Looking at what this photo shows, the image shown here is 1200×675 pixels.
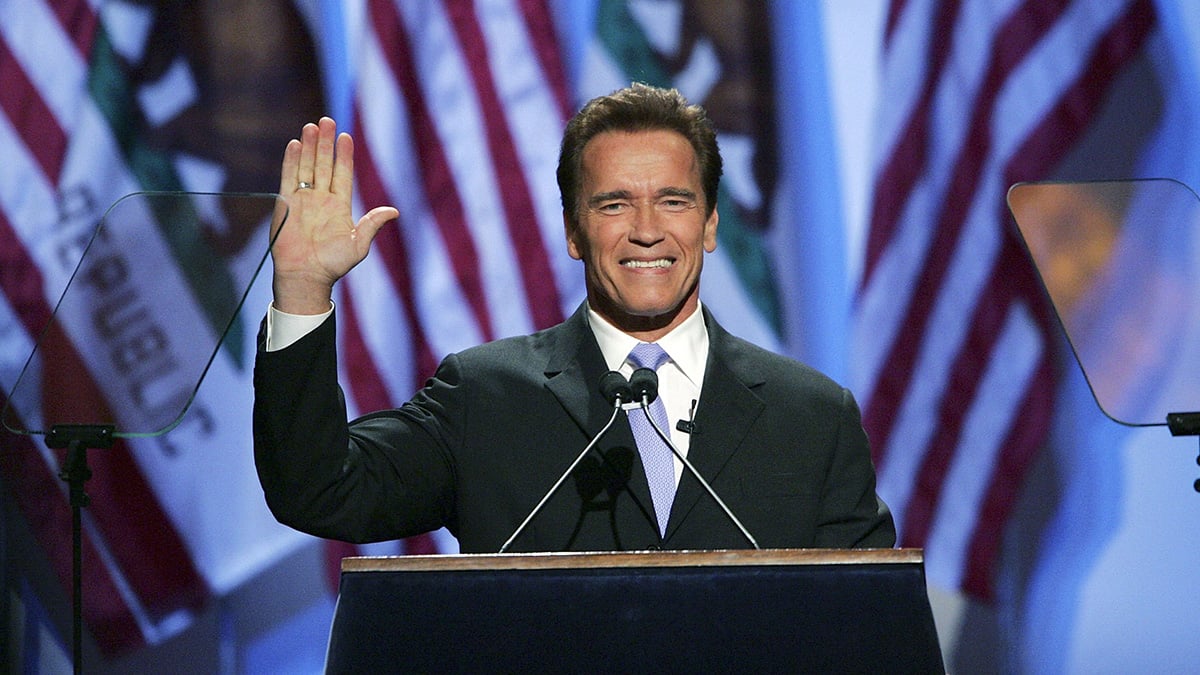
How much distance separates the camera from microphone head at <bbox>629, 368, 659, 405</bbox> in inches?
60.0

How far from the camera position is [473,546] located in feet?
6.26

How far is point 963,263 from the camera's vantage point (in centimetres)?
361

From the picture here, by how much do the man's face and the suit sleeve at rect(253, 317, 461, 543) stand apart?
1.04 ft

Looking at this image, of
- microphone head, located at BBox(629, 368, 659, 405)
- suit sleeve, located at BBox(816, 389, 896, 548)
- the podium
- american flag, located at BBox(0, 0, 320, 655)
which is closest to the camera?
the podium

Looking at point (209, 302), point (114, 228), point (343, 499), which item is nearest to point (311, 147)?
point (343, 499)

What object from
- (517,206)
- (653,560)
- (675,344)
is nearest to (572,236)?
(675,344)

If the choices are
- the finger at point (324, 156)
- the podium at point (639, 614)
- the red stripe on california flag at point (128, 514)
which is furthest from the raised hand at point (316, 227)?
the red stripe on california flag at point (128, 514)

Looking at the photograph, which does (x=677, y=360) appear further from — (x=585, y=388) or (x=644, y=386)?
(x=644, y=386)

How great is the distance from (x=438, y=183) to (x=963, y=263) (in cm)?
147

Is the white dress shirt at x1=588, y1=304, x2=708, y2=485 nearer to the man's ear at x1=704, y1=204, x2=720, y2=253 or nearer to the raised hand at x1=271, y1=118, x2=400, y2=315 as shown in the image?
the man's ear at x1=704, y1=204, x2=720, y2=253

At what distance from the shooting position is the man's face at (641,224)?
199 cm

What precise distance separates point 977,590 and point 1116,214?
1.59 m

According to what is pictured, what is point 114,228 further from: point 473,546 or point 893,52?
point 893,52

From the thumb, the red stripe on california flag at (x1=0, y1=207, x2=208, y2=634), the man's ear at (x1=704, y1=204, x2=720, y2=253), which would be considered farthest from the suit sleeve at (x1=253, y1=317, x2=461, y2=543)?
the red stripe on california flag at (x1=0, y1=207, x2=208, y2=634)
